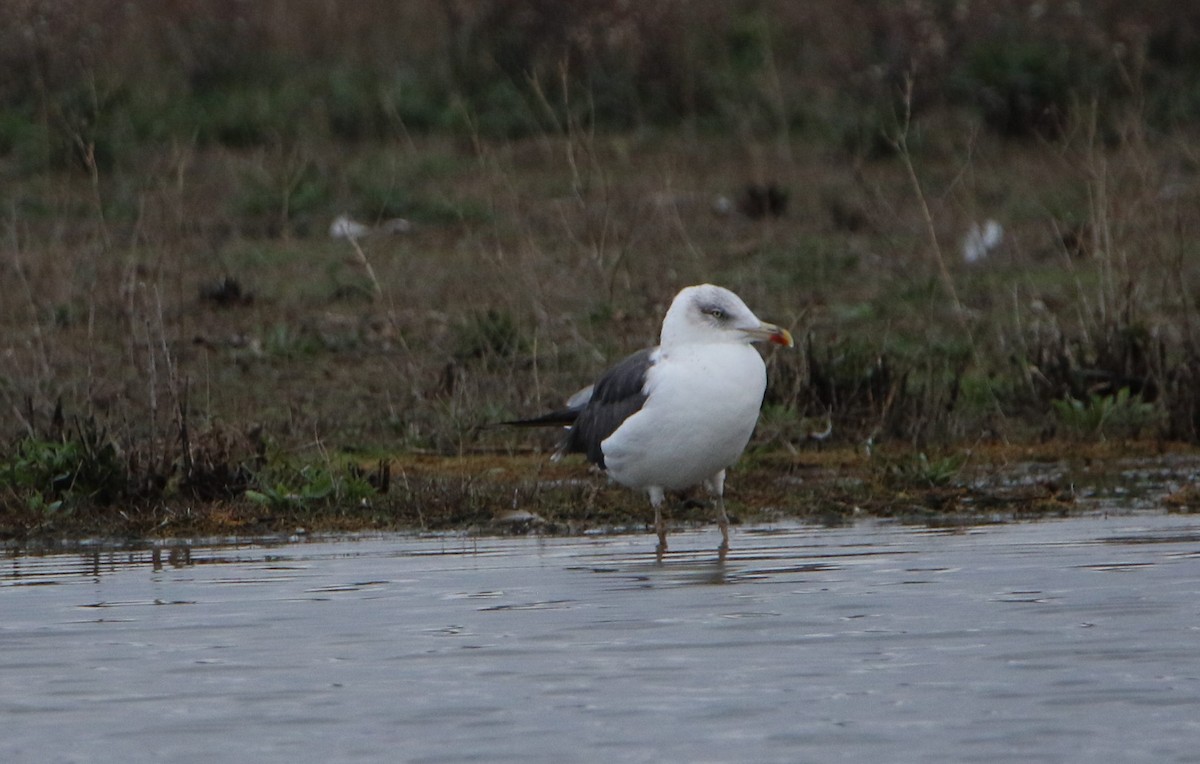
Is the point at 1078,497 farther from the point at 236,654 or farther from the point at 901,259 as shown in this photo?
the point at 901,259

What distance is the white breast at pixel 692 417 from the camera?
799cm

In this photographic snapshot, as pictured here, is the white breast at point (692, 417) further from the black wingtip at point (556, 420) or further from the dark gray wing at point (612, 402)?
the black wingtip at point (556, 420)

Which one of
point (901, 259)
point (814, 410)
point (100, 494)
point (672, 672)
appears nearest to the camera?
point (672, 672)

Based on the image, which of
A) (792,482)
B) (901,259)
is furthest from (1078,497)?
(901,259)

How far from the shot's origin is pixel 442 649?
588 centimetres

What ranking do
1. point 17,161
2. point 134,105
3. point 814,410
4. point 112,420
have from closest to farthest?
point 112,420
point 814,410
point 17,161
point 134,105

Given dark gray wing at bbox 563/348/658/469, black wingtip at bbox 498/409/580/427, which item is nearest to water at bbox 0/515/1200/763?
dark gray wing at bbox 563/348/658/469

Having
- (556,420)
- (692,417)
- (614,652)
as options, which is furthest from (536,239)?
(614,652)

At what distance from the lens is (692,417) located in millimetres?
7980

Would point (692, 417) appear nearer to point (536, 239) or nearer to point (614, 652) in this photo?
point (614, 652)

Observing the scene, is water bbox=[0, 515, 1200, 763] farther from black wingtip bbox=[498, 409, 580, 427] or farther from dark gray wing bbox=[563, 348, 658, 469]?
black wingtip bbox=[498, 409, 580, 427]

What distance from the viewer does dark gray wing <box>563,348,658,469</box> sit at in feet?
27.3

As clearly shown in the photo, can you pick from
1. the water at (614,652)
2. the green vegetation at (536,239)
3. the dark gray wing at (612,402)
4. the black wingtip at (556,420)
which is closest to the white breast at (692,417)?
the dark gray wing at (612,402)

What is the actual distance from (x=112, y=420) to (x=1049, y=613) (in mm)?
4645
